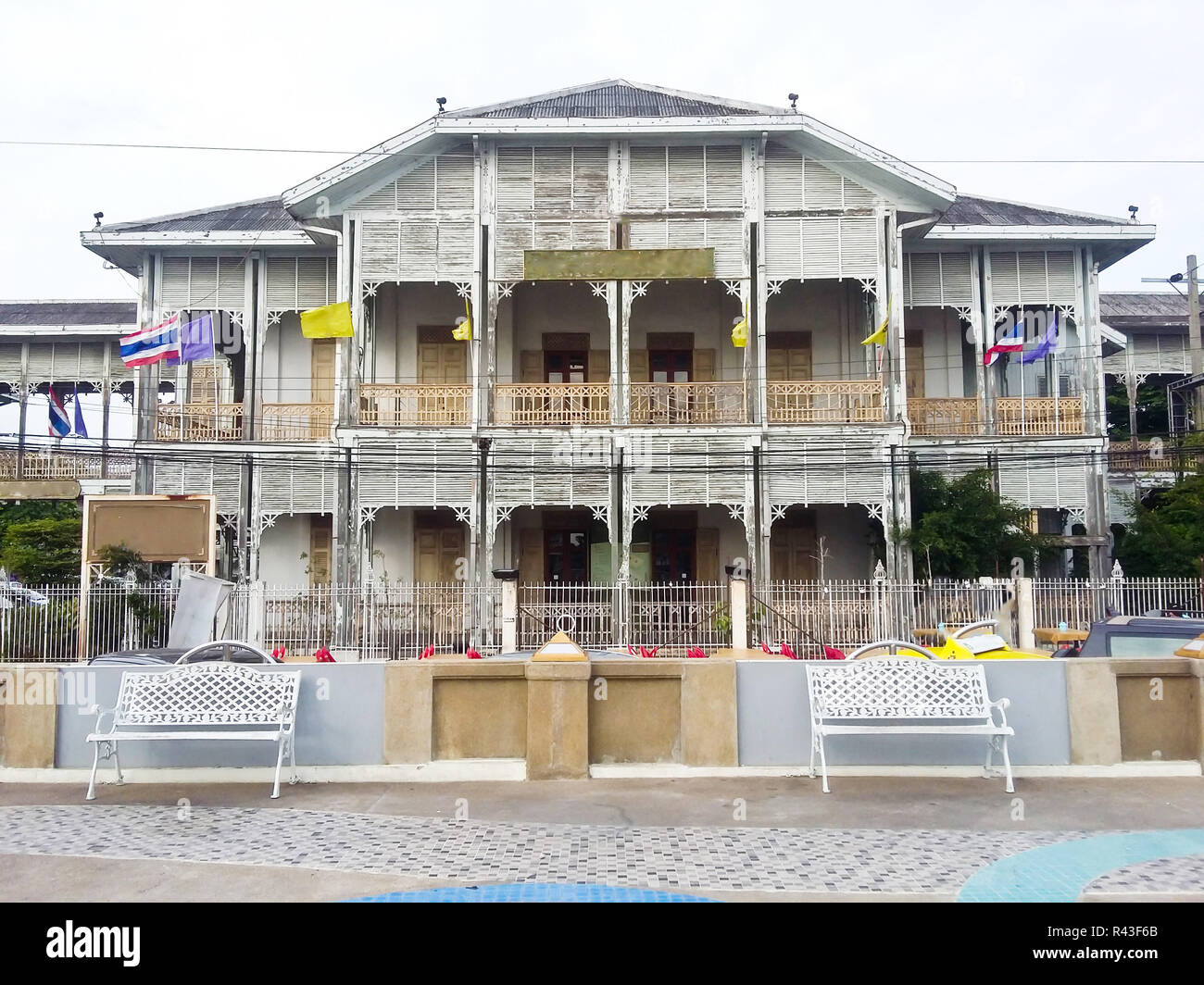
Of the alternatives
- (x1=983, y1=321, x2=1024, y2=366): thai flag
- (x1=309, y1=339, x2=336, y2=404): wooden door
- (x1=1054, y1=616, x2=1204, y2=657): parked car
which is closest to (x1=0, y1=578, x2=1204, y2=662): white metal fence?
(x1=1054, y1=616, x2=1204, y2=657): parked car

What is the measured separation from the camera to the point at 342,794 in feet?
23.7

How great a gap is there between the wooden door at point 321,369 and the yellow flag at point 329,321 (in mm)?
3943

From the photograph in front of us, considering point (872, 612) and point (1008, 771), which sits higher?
point (872, 612)

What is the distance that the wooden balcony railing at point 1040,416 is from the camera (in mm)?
22094

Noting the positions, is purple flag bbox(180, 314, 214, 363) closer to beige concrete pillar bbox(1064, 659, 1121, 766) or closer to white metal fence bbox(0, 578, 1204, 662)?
white metal fence bbox(0, 578, 1204, 662)

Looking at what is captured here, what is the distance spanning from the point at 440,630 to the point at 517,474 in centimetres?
413

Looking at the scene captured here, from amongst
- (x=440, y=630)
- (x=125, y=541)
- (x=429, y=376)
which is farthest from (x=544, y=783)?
(x=429, y=376)

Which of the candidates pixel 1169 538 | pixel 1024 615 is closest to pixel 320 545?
pixel 1024 615

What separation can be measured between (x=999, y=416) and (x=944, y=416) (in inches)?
48.6

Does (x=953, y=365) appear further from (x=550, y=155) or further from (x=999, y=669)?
(x=999, y=669)

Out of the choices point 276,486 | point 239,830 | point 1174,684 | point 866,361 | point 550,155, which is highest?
point 550,155

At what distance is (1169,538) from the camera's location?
855 inches

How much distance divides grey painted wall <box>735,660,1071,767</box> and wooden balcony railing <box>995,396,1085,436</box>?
51.6ft

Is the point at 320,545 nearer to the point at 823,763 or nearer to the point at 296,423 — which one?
the point at 296,423
